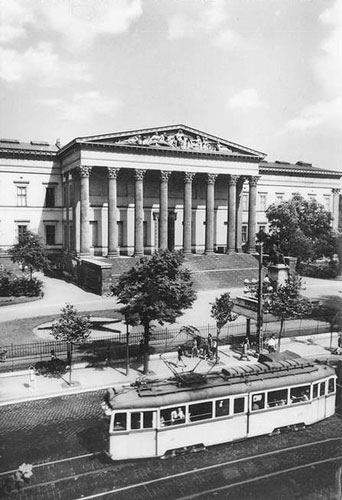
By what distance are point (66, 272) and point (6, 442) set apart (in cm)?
3416

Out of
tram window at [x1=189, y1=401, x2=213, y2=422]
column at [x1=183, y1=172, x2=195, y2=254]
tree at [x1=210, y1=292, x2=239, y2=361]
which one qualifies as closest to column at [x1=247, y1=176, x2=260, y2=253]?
column at [x1=183, y1=172, x2=195, y2=254]

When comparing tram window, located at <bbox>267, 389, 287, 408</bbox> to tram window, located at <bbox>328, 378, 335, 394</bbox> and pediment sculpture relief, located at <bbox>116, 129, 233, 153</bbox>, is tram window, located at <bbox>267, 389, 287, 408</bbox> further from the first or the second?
pediment sculpture relief, located at <bbox>116, 129, 233, 153</bbox>

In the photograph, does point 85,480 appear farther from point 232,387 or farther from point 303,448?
point 303,448

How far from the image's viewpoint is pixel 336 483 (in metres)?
12.4

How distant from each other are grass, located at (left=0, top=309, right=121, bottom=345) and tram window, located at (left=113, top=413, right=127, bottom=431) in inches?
510

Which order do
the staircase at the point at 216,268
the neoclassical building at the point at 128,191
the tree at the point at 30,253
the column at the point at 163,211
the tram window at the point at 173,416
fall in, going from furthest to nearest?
the column at the point at 163,211 → the neoclassical building at the point at 128,191 → the staircase at the point at 216,268 → the tree at the point at 30,253 → the tram window at the point at 173,416

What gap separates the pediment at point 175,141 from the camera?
44.9m

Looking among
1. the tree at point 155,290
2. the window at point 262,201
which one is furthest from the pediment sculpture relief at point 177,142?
the tree at point 155,290

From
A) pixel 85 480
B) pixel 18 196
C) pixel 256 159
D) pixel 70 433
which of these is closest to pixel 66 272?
pixel 18 196

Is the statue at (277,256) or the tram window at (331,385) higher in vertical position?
the statue at (277,256)

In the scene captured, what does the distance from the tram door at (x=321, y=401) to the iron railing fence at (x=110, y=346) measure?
686cm

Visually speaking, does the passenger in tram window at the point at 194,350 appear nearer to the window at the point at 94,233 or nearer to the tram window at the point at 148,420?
the tram window at the point at 148,420

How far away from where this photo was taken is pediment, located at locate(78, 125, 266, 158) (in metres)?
44.9

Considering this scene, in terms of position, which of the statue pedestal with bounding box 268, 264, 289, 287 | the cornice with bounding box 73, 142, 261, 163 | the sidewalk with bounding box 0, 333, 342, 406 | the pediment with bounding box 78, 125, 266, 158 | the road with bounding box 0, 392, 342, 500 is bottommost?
the road with bounding box 0, 392, 342, 500
